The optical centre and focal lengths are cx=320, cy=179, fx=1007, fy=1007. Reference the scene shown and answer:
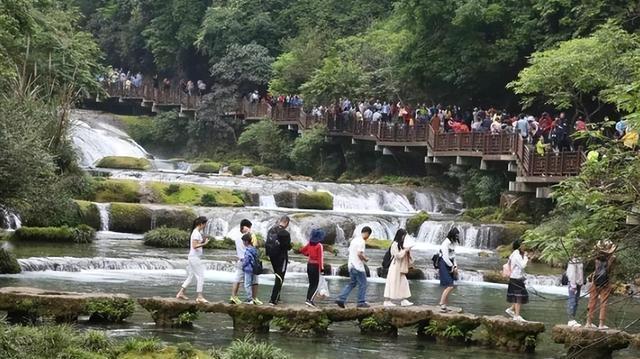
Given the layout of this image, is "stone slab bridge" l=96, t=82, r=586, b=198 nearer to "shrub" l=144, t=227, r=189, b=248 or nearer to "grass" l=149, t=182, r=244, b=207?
"grass" l=149, t=182, r=244, b=207

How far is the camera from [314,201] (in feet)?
134

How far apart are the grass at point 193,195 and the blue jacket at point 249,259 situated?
19.9m

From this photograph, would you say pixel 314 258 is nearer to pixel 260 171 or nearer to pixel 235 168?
pixel 260 171

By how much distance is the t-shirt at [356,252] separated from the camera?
57.1 feet

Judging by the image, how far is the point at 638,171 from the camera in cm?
1118

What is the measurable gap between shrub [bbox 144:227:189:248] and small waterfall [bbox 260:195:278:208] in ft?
27.6

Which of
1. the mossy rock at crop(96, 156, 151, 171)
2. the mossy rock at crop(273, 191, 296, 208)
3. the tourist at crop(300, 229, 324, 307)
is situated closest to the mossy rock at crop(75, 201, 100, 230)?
the mossy rock at crop(273, 191, 296, 208)

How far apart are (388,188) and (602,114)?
31.4 feet

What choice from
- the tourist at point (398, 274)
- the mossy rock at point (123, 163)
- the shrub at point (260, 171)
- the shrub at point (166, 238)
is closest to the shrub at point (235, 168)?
the shrub at point (260, 171)

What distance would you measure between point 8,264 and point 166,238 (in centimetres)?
821

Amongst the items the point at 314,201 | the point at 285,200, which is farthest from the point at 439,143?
the point at 285,200

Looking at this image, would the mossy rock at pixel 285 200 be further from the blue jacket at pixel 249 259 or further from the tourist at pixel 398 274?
the blue jacket at pixel 249 259

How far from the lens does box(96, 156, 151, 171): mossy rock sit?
5062 cm

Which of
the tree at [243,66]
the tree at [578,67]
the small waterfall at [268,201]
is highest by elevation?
the tree at [243,66]
